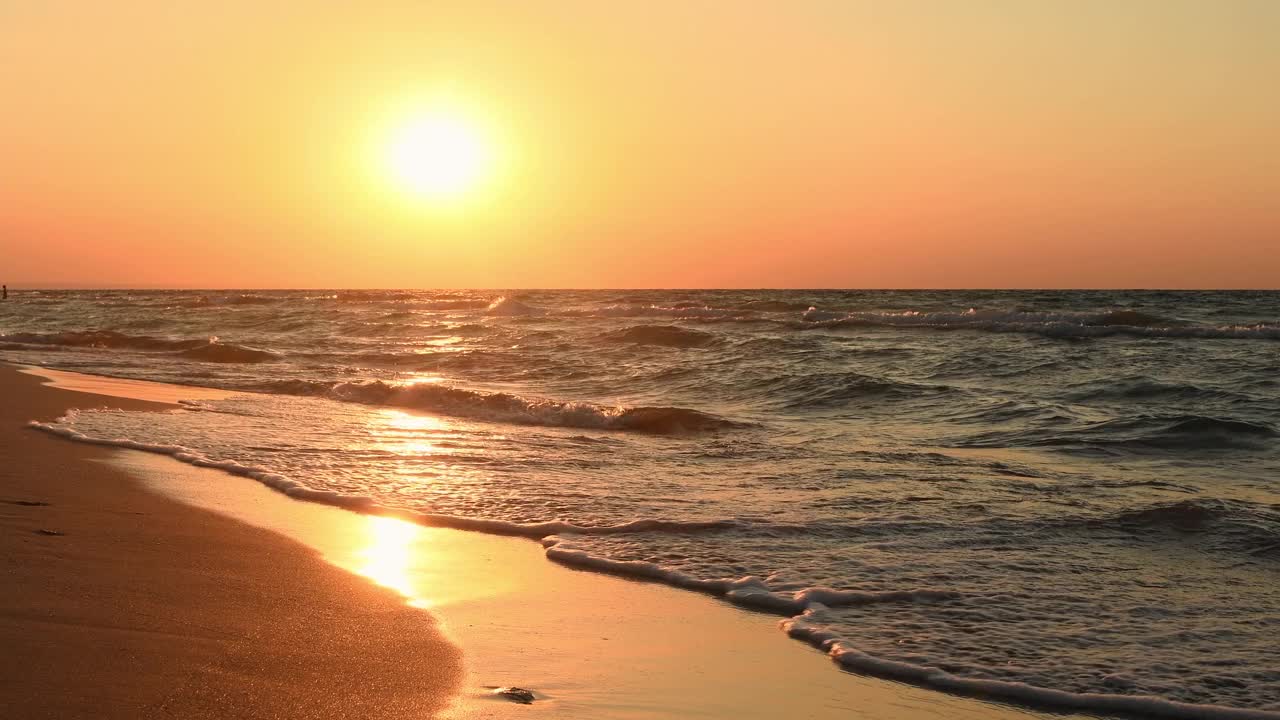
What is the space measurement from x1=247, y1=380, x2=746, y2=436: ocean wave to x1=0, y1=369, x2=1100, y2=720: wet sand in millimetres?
6098

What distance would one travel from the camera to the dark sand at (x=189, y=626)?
344 centimetres

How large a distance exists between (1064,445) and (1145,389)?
5.08 m

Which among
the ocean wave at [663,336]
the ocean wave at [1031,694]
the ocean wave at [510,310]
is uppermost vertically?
A: the ocean wave at [510,310]

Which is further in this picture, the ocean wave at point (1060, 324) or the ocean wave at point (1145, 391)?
the ocean wave at point (1060, 324)

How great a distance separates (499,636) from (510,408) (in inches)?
376

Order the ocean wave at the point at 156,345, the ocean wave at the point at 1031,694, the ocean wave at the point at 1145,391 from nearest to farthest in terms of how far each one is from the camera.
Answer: the ocean wave at the point at 1031,694
the ocean wave at the point at 1145,391
the ocean wave at the point at 156,345

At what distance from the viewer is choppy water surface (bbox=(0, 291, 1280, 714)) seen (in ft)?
15.7

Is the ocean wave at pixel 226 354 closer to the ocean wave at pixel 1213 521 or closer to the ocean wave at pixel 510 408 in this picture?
the ocean wave at pixel 510 408

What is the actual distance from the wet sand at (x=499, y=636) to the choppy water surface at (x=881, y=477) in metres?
0.28

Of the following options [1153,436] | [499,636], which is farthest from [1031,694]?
[1153,436]

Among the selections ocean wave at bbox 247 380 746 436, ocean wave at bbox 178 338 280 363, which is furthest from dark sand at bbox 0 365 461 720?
ocean wave at bbox 178 338 280 363

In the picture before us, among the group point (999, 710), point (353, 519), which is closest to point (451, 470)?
point (353, 519)

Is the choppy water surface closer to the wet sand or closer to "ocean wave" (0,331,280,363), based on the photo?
the wet sand

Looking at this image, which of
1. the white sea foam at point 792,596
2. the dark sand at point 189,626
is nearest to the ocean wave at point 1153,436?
the white sea foam at point 792,596
